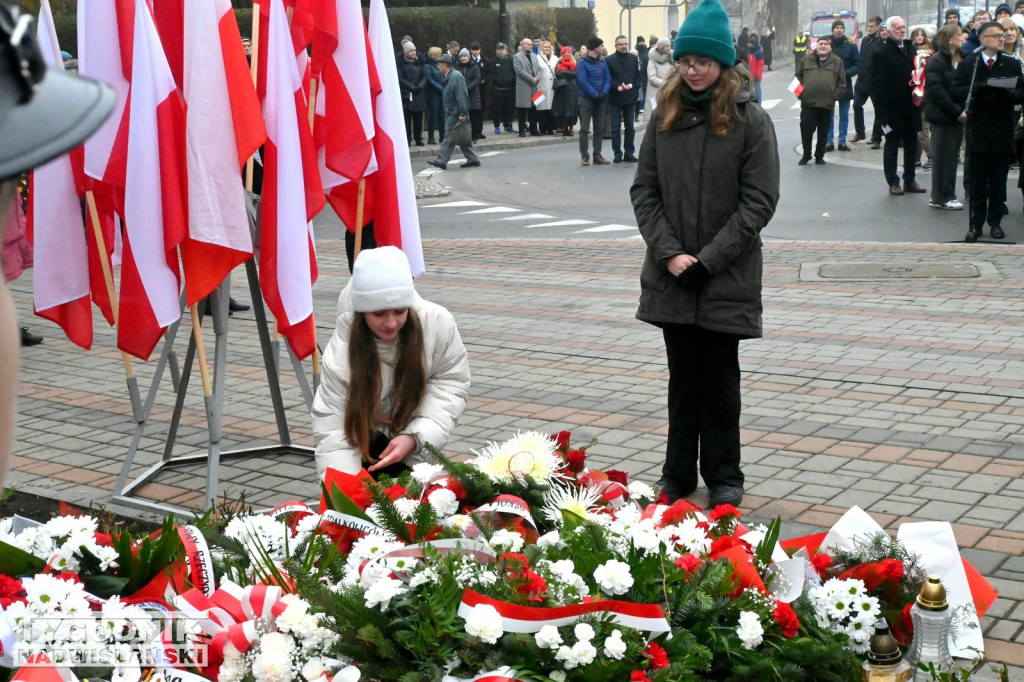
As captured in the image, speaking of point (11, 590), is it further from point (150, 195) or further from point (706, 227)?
point (706, 227)

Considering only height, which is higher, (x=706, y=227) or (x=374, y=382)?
(x=706, y=227)

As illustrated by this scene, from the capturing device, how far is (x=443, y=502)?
12.1 feet

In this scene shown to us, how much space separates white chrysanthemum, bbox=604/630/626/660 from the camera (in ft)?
9.23

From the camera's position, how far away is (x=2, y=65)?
4.16 ft

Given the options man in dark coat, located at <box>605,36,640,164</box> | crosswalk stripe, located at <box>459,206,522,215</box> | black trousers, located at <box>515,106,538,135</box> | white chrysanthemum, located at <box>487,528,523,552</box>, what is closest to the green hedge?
black trousers, located at <box>515,106,538,135</box>

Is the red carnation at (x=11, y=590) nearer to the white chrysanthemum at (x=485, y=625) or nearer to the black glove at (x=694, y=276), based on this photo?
the white chrysanthemum at (x=485, y=625)

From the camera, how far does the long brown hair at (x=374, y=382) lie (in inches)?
184

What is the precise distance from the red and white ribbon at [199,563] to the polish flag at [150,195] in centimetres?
176

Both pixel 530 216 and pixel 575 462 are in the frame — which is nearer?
pixel 575 462

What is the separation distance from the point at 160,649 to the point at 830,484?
3.25 metres

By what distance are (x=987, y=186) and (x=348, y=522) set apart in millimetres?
9564

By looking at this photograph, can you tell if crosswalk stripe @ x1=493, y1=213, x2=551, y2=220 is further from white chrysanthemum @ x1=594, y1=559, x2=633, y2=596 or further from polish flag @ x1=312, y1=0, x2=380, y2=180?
white chrysanthemum @ x1=594, y1=559, x2=633, y2=596

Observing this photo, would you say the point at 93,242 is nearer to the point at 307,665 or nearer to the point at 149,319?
the point at 149,319

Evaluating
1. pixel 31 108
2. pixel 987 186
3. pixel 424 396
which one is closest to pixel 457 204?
pixel 987 186
